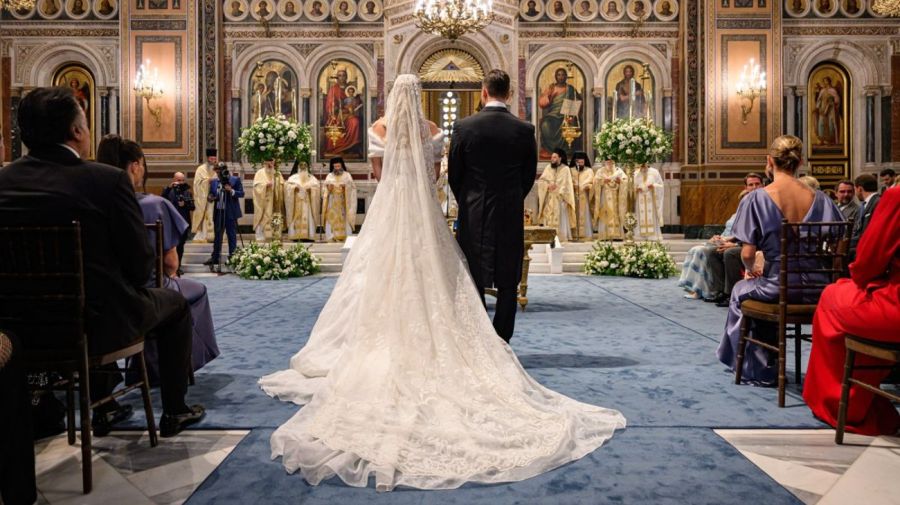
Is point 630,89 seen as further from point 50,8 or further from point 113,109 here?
point 50,8

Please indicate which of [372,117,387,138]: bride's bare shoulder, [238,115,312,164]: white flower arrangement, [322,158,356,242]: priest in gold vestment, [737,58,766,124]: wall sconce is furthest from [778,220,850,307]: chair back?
[737,58,766,124]: wall sconce

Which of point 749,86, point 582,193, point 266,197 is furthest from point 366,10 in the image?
point 749,86

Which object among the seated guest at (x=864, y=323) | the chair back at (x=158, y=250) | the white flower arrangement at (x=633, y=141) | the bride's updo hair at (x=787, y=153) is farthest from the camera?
the white flower arrangement at (x=633, y=141)

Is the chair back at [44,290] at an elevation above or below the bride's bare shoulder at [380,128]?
below

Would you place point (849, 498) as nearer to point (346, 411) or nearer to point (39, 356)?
point (346, 411)

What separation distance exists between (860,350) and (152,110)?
15.6 metres

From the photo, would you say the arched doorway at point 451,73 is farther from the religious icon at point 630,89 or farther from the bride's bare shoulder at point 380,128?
the bride's bare shoulder at point 380,128

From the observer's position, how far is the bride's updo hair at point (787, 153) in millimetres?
4281

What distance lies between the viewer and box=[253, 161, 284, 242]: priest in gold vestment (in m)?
14.9

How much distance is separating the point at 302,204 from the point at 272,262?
3.48 meters

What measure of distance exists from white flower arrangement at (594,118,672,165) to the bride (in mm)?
10499

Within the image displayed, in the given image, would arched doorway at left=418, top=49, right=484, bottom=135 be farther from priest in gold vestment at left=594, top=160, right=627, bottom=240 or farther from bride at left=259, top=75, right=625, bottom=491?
bride at left=259, top=75, right=625, bottom=491

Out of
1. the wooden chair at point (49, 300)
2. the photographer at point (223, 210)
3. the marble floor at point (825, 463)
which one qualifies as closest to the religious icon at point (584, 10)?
the photographer at point (223, 210)

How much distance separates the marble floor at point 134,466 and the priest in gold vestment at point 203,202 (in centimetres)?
1175
